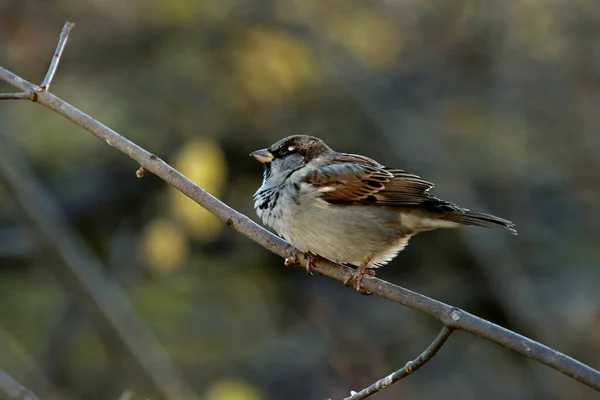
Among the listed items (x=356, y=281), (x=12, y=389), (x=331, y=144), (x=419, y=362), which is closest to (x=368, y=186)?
(x=356, y=281)

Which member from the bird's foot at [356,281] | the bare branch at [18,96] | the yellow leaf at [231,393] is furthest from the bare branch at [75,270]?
the bare branch at [18,96]

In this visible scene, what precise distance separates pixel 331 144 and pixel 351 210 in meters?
2.91

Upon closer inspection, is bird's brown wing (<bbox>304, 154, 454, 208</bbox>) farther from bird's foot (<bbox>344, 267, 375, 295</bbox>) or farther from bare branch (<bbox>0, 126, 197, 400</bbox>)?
bare branch (<bbox>0, 126, 197, 400</bbox>)

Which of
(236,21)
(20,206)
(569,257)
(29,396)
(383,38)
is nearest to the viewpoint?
(29,396)

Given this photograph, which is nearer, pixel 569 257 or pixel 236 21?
pixel 236 21

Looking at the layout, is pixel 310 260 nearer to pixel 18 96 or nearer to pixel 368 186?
pixel 368 186

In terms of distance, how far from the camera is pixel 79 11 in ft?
21.4

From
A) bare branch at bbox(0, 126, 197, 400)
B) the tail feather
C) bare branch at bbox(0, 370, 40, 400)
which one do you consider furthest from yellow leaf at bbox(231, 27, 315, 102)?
bare branch at bbox(0, 370, 40, 400)

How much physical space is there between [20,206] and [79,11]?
6.63 feet

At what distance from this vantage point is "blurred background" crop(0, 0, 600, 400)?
6086 millimetres

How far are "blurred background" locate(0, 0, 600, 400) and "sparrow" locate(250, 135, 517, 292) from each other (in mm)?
1953

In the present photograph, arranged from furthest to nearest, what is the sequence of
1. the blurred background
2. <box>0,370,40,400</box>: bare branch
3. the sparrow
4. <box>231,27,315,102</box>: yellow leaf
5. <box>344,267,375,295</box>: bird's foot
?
1. the blurred background
2. <box>231,27,315,102</box>: yellow leaf
3. the sparrow
4. <box>344,267,375,295</box>: bird's foot
5. <box>0,370,40,400</box>: bare branch

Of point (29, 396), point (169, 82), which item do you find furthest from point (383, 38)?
point (29, 396)

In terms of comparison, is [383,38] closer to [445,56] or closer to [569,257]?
[445,56]
